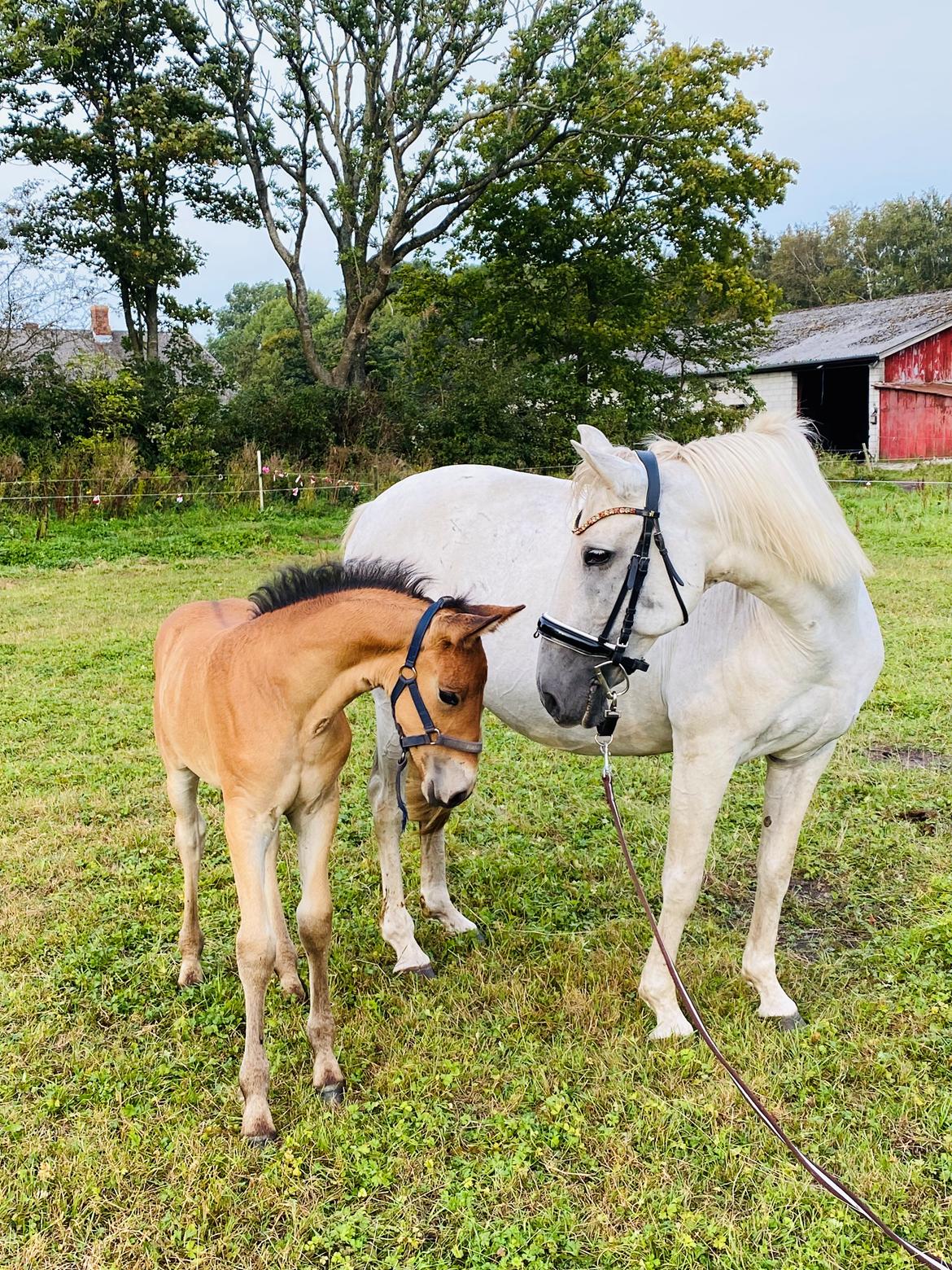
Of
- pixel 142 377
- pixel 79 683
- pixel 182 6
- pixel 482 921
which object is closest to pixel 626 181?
pixel 182 6

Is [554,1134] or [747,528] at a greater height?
[747,528]

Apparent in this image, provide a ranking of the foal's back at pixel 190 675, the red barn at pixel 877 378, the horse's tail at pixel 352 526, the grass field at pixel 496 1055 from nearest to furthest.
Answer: the grass field at pixel 496 1055 → the foal's back at pixel 190 675 → the horse's tail at pixel 352 526 → the red barn at pixel 877 378

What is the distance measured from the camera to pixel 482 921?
3.83m

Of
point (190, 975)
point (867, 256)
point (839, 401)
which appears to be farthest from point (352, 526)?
point (867, 256)

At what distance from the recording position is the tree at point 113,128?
57.0ft

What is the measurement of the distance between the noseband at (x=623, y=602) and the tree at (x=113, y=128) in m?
19.4

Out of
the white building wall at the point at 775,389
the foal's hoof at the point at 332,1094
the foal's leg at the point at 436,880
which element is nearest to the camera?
the foal's hoof at the point at 332,1094

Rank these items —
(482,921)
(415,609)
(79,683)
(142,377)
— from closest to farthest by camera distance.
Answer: (415,609) → (482,921) → (79,683) → (142,377)

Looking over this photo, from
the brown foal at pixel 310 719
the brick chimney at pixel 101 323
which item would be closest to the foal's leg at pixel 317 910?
the brown foal at pixel 310 719

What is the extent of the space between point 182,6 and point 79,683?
18.0 m

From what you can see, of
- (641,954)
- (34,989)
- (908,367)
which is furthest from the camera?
(908,367)

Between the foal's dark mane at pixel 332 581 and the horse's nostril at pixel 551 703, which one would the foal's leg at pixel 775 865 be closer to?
the horse's nostril at pixel 551 703

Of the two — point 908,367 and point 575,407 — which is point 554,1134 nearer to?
point 575,407

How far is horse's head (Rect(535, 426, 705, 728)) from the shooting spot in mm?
2441
